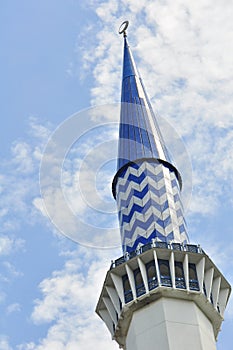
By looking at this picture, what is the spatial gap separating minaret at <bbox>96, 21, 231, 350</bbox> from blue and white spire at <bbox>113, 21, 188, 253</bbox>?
40 millimetres

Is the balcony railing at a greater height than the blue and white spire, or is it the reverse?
the blue and white spire

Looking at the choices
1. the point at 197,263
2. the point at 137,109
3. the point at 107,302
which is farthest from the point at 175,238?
the point at 137,109

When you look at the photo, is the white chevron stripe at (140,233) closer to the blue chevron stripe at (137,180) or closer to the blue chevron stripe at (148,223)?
the blue chevron stripe at (148,223)

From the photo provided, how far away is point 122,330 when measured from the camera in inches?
1027

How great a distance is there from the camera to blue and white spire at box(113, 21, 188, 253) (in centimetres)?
2778

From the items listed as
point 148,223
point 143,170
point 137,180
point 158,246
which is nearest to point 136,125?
point 143,170

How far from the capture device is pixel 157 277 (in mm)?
25344

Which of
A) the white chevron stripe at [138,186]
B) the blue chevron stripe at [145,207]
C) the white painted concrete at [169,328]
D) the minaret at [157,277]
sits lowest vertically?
the white painted concrete at [169,328]

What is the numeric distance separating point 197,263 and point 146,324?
300cm

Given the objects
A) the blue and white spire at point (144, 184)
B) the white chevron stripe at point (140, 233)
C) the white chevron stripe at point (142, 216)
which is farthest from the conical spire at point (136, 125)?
the white chevron stripe at point (140, 233)

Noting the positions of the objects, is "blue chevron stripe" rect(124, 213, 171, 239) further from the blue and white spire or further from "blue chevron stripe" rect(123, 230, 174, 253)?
"blue chevron stripe" rect(123, 230, 174, 253)

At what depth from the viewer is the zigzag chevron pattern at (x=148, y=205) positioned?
90.6 feet

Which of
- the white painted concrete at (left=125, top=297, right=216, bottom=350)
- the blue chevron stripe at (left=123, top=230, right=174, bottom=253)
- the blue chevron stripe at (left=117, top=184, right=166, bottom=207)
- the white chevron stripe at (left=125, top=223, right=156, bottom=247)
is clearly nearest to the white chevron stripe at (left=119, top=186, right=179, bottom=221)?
the blue chevron stripe at (left=117, top=184, right=166, bottom=207)

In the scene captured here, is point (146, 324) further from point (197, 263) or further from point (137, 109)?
point (137, 109)
